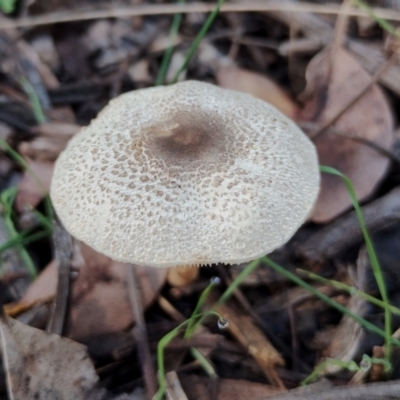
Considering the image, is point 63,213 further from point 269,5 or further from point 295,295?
point 269,5

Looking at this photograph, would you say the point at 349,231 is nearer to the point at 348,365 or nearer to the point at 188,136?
the point at 348,365

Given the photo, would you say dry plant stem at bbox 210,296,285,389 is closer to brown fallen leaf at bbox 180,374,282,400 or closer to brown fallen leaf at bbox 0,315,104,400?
brown fallen leaf at bbox 180,374,282,400

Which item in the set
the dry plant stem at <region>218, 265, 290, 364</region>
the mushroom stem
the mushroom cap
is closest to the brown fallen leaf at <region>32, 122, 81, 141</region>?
the mushroom cap

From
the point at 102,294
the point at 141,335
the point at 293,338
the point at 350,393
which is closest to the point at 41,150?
the point at 102,294

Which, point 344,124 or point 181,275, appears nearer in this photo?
point 181,275

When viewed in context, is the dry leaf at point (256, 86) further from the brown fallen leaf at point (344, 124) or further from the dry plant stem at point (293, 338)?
the dry plant stem at point (293, 338)

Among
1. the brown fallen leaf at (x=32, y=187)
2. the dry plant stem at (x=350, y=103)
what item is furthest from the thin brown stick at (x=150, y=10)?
the brown fallen leaf at (x=32, y=187)
